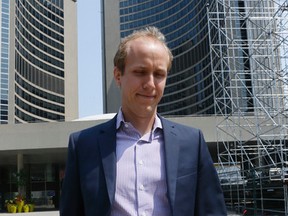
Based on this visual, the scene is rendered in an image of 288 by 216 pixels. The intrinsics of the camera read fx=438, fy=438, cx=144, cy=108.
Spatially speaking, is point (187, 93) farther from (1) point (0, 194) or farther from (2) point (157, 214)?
(2) point (157, 214)

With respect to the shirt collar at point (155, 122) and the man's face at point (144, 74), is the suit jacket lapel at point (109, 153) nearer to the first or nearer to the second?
the shirt collar at point (155, 122)

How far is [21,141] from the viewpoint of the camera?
22.2 m

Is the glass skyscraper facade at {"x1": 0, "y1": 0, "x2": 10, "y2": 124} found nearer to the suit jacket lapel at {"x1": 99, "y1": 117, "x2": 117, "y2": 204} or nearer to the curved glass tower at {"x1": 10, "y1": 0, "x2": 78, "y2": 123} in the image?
the curved glass tower at {"x1": 10, "y1": 0, "x2": 78, "y2": 123}

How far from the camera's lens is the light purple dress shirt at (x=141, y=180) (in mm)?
1477

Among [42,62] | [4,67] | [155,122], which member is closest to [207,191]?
[155,122]

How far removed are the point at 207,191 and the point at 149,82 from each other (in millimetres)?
443

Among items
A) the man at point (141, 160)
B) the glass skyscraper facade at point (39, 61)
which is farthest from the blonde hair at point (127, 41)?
the glass skyscraper facade at point (39, 61)

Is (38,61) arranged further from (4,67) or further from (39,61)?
(4,67)

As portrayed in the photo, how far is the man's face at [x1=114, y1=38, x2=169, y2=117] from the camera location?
1.51 meters

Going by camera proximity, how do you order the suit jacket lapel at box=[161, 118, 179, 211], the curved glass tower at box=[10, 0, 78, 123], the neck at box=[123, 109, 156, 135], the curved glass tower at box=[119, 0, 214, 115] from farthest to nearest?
1. the curved glass tower at box=[10, 0, 78, 123]
2. the curved glass tower at box=[119, 0, 214, 115]
3. the neck at box=[123, 109, 156, 135]
4. the suit jacket lapel at box=[161, 118, 179, 211]

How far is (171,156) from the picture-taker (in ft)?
4.97

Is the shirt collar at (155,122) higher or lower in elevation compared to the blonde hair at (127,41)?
lower

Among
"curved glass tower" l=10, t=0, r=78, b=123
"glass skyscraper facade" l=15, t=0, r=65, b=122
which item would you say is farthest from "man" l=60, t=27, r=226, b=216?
"glass skyscraper facade" l=15, t=0, r=65, b=122

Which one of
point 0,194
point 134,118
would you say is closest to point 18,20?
point 0,194
